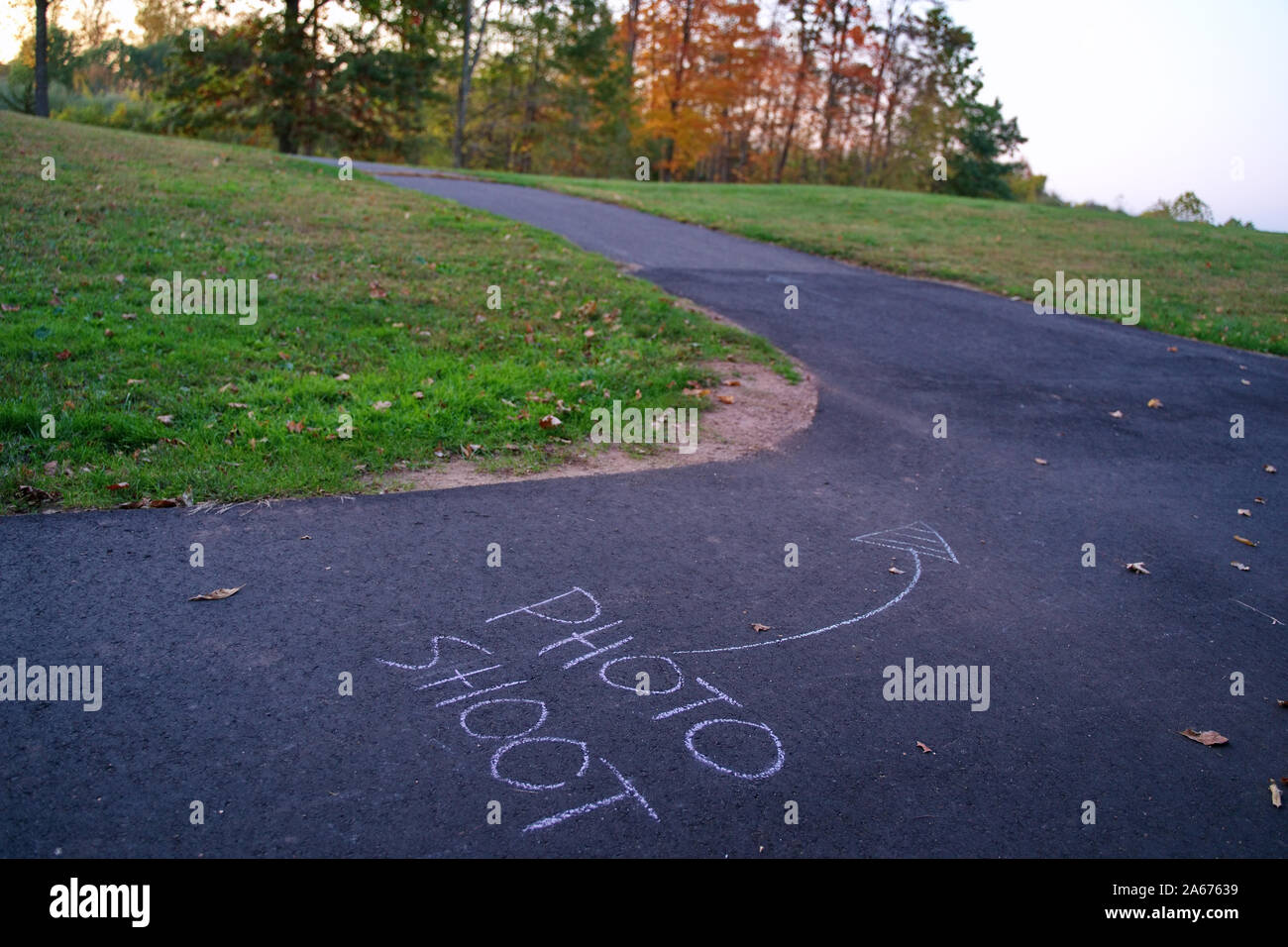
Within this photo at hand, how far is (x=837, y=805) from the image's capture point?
324cm

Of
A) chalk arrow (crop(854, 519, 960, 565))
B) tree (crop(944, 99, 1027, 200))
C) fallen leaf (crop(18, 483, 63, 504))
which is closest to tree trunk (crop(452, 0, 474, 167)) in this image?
tree (crop(944, 99, 1027, 200))

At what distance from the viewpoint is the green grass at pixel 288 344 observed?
6000 millimetres

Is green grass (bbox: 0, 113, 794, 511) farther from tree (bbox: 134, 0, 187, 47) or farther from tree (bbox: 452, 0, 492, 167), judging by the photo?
tree (bbox: 134, 0, 187, 47)

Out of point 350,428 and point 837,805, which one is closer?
point 837,805

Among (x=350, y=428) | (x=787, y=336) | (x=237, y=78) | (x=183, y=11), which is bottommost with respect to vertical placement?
(x=350, y=428)

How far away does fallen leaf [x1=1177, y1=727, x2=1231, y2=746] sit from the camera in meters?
3.73

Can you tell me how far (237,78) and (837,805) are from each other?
117 feet

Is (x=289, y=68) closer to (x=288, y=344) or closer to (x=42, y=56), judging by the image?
(x=42, y=56)

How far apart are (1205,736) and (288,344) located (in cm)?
774

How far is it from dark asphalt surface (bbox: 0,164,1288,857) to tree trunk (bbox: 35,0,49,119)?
27.8 m

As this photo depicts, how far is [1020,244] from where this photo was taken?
1788 cm

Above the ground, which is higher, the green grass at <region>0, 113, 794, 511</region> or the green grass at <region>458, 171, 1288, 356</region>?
the green grass at <region>458, 171, 1288, 356</region>
